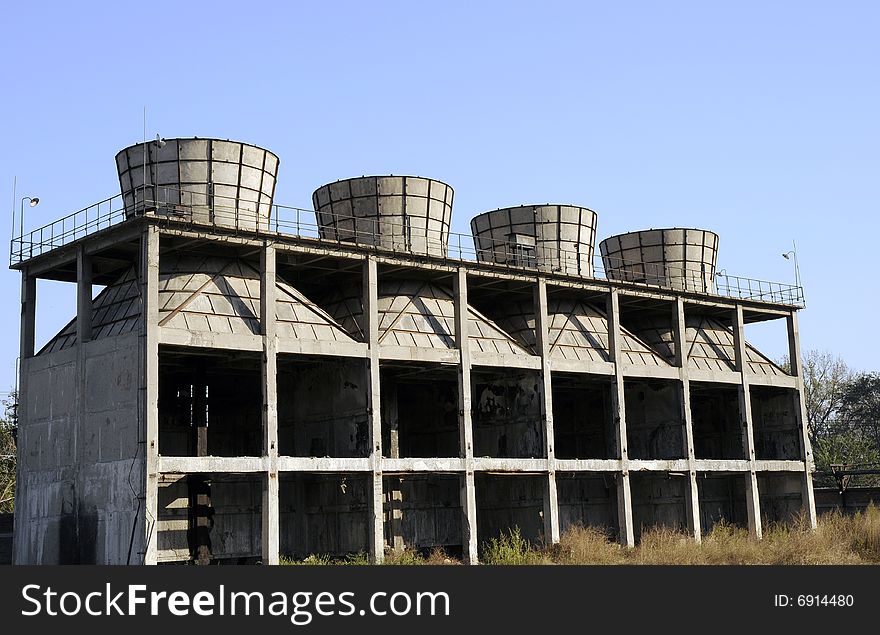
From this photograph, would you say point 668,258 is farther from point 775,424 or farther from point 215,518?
point 215,518

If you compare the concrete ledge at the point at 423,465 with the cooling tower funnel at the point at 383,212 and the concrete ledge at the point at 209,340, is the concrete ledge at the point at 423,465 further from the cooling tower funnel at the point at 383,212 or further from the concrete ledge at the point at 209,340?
the cooling tower funnel at the point at 383,212

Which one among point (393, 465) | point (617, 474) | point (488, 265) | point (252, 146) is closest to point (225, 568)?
point (393, 465)

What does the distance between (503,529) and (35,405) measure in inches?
710

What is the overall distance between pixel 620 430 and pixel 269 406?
16.1 meters

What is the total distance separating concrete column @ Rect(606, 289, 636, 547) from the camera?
4166 cm

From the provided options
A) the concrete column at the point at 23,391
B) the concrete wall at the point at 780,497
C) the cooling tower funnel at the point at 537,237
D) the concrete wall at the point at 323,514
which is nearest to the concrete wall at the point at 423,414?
the concrete wall at the point at 323,514

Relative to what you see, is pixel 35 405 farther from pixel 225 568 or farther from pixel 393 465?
pixel 225 568

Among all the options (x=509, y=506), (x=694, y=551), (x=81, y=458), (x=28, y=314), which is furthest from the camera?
(x=509, y=506)

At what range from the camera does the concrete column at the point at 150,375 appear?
95.8ft

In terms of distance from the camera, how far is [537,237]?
4500cm

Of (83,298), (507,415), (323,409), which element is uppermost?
(83,298)

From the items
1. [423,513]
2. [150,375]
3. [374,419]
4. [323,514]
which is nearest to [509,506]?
[423,513]

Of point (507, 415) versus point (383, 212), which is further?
point (507, 415)

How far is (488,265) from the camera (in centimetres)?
3953
